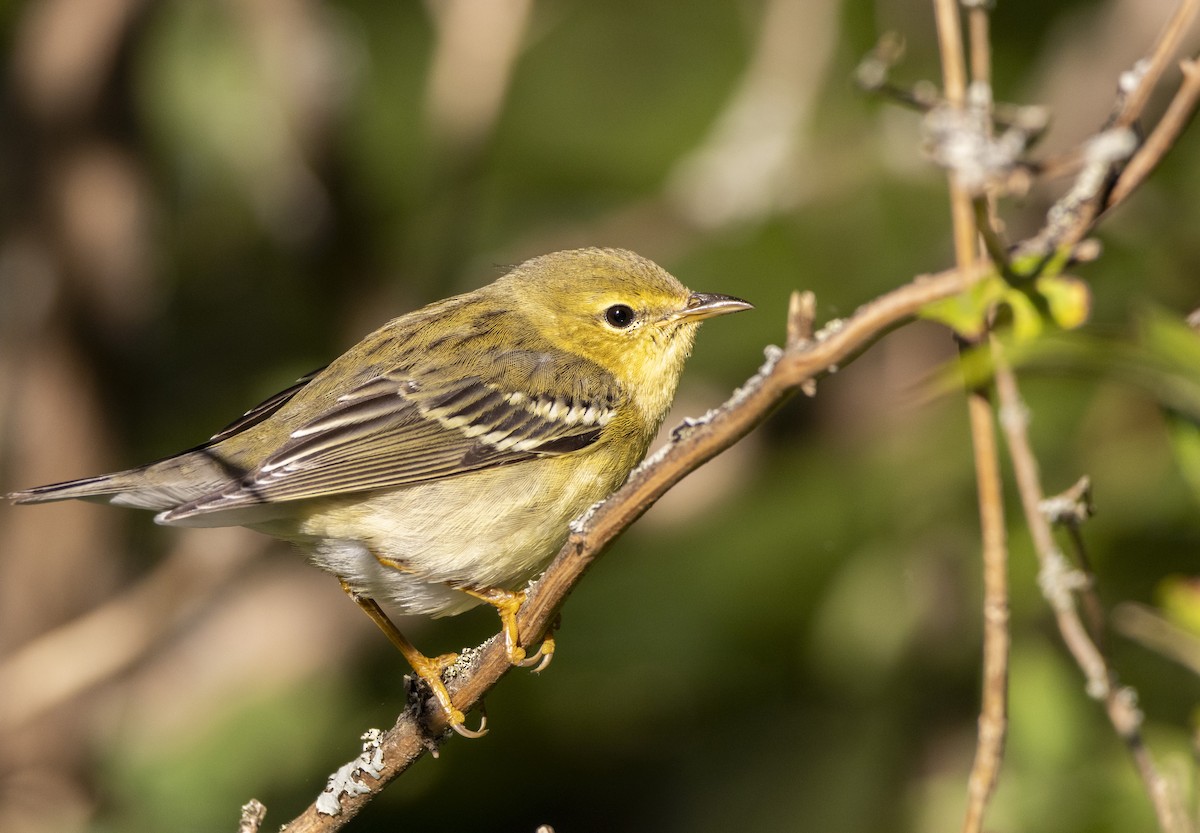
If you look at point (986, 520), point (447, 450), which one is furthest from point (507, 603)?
point (986, 520)

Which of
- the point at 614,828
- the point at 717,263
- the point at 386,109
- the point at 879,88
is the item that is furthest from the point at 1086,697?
the point at 386,109

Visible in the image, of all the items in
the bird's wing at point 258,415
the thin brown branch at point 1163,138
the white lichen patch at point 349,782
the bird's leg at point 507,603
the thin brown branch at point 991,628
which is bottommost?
the white lichen patch at point 349,782

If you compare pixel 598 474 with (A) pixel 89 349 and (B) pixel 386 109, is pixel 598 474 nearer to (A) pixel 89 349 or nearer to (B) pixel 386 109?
(A) pixel 89 349

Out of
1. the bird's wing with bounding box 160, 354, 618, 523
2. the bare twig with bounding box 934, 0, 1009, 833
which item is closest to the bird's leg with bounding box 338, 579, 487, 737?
the bird's wing with bounding box 160, 354, 618, 523

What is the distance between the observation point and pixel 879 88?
5.66ft

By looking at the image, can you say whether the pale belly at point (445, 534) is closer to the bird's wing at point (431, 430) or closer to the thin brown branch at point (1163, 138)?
the bird's wing at point (431, 430)

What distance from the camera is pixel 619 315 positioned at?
389 cm

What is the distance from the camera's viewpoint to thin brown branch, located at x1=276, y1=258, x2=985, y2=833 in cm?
153

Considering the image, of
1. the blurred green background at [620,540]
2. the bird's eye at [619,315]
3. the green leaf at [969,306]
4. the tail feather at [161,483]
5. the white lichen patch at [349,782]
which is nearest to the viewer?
the green leaf at [969,306]

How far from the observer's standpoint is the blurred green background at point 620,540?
14.6 feet

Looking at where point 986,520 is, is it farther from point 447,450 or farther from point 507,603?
point 447,450

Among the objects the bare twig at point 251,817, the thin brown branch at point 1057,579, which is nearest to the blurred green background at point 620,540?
the thin brown branch at point 1057,579

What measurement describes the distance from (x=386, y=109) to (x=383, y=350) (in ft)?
13.2

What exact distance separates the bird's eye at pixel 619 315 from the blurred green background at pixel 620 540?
0.80 meters
